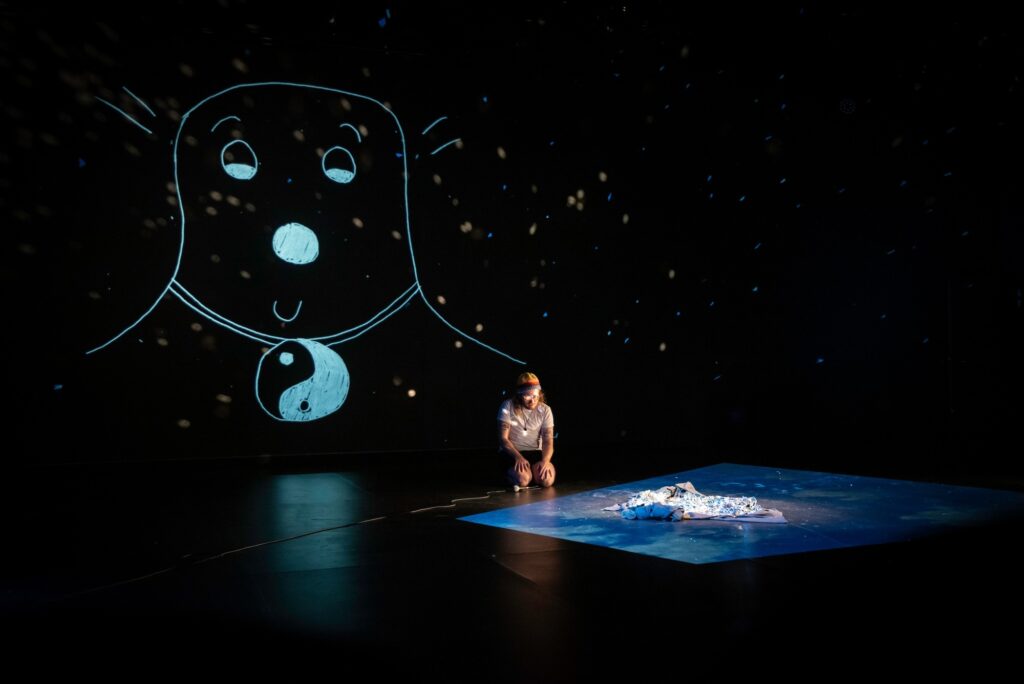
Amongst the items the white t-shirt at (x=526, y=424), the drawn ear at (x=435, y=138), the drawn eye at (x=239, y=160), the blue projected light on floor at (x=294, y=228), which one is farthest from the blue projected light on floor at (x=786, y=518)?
the drawn eye at (x=239, y=160)

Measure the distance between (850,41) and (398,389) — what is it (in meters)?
4.73

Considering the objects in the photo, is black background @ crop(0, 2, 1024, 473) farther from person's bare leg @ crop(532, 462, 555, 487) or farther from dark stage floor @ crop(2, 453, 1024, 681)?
dark stage floor @ crop(2, 453, 1024, 681)

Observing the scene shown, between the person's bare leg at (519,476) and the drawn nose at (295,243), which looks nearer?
the person's bare leg at (519,476)

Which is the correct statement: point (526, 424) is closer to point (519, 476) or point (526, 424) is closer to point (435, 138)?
point (519, 476)

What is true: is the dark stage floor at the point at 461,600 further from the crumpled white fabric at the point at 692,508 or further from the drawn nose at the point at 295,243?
the drawn nose at the point at 295,243

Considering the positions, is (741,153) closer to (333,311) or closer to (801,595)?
(333,311)

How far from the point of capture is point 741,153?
7.01 metres

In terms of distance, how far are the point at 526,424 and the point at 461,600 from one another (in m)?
2.56

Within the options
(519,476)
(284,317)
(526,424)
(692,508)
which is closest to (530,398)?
(526,424)

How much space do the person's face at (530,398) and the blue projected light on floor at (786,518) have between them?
641 millimetres

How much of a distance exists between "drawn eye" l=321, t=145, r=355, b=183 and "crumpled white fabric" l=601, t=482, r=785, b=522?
11.2 ft

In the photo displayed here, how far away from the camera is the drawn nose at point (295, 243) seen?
234 inches

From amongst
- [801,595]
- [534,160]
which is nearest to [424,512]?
[801,595]

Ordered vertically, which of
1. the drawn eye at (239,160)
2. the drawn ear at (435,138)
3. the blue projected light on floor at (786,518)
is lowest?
the blue projected light on floor at (786,518)
